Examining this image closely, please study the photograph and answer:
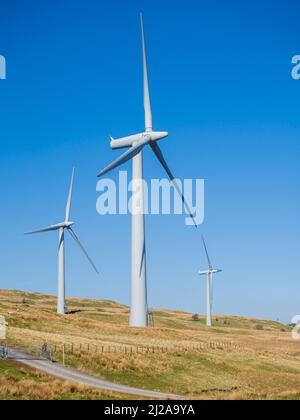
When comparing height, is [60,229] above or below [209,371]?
above

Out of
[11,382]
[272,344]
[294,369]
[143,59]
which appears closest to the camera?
[11,382]

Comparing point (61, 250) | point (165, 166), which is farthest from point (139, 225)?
point (61, 250)

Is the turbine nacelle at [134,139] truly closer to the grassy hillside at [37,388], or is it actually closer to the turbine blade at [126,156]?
the turbine blade at [126,156]

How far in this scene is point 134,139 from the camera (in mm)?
90938

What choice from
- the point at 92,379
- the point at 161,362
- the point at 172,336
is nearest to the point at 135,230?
the point at 172,336

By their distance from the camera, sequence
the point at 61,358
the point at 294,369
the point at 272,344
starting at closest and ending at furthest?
the point at 61,358, the point at 294,369, the point at 272,344

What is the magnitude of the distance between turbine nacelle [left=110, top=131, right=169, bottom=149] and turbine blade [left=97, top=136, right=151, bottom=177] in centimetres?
85

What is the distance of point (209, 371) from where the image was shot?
62719 millimetres

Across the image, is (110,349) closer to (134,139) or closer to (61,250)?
(134,139)

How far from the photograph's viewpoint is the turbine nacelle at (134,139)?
3413 inches

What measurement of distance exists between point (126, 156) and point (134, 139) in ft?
42.7
